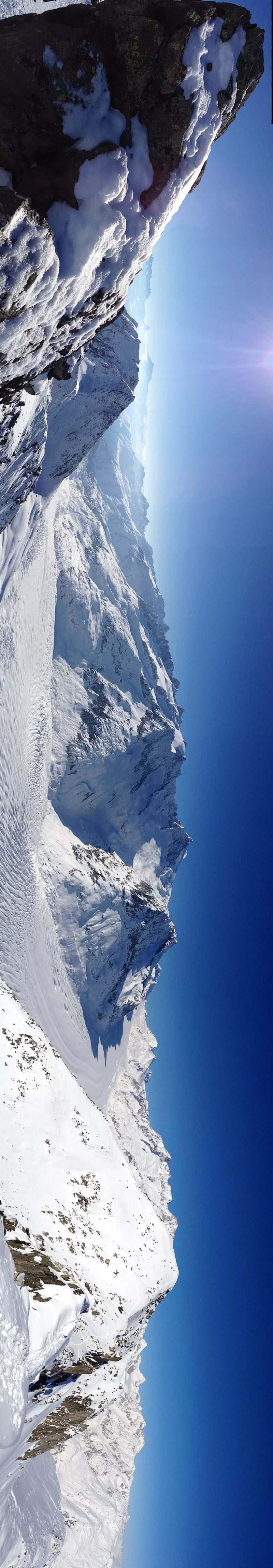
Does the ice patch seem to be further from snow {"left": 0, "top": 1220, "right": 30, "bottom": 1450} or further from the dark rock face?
snow {"left": 0, "top": 1220, "right": 30, "bottom": 1450}

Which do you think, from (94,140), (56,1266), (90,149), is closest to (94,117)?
(94,140)

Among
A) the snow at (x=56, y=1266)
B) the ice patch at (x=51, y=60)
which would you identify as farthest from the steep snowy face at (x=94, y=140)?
the snow at (x=56, y=1266)

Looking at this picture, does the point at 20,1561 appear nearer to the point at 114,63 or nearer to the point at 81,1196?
the point at 81,1196

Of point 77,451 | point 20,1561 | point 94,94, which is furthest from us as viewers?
point 77,451

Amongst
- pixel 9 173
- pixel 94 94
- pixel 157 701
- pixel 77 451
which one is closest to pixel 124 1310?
pixel 9 173

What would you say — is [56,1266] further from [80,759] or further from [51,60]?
[80,759]

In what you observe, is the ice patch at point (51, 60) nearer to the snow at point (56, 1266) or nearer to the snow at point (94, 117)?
the snow at point (94, 117)

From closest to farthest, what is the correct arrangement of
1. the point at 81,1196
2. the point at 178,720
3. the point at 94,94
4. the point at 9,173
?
the point at 9,173, the point at 94,94, the point at 81,1196, the point at 178,720

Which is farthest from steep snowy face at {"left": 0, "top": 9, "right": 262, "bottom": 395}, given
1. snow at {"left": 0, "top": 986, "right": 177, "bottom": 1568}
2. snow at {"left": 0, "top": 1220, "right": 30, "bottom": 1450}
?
snow at {"left": 0, "top": 986, "right": 177, "bottom": 1568}
